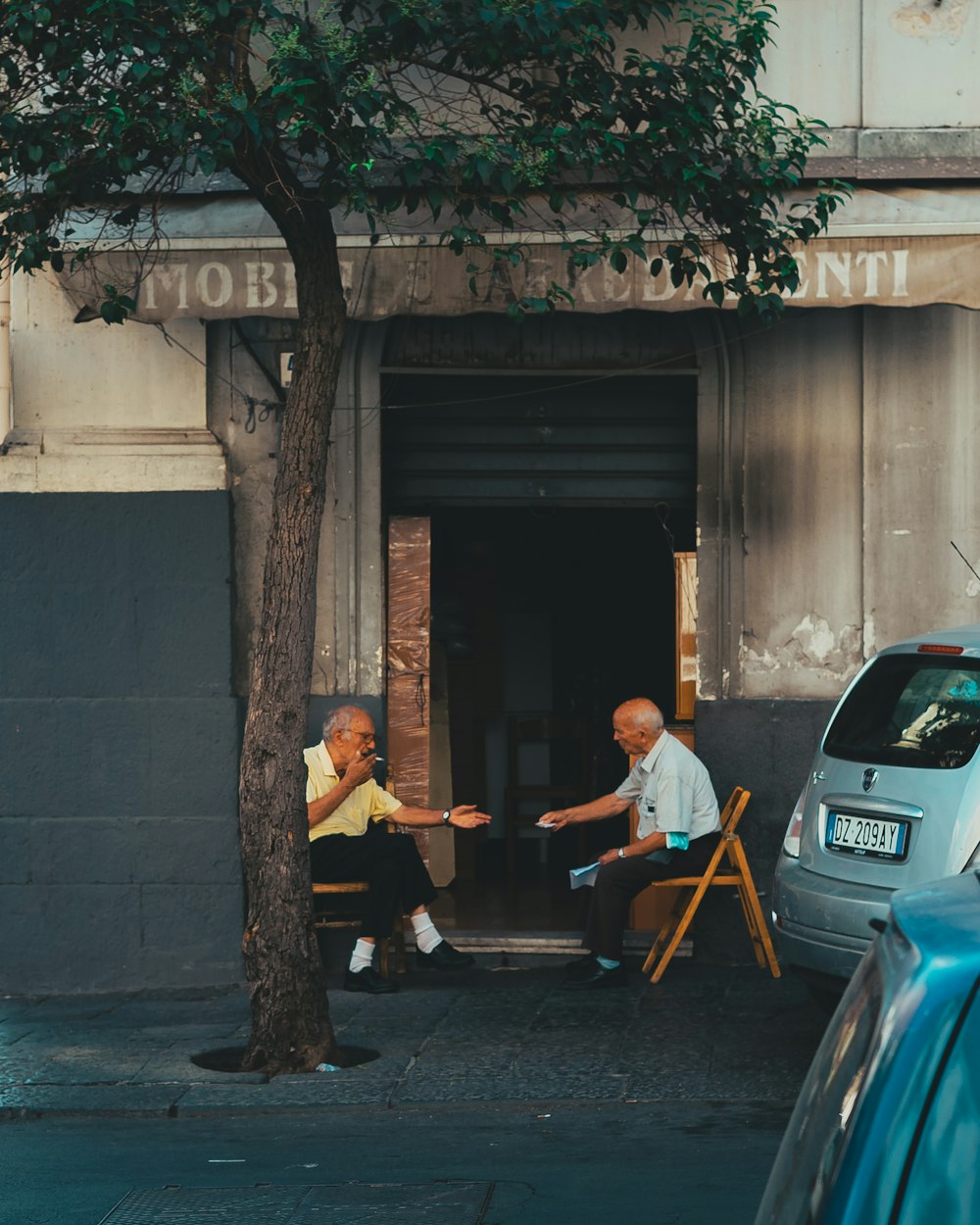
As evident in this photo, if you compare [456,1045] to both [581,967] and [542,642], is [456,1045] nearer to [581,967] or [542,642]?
[581,967]

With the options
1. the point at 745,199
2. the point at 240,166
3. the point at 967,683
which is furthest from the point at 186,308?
the point at 967,683

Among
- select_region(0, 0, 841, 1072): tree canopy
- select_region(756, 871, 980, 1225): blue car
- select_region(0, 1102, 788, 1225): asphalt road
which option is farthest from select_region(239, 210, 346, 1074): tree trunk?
select_region(756, 871, 980, 1225): blue car

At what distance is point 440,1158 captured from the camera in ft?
20.2

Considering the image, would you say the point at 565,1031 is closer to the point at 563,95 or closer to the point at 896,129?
the point at 563,95

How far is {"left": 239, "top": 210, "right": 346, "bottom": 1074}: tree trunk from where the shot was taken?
734 centimetres

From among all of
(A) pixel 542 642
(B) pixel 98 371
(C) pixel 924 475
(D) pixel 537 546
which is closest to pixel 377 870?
(B) pixel 98 371

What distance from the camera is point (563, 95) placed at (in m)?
7.89

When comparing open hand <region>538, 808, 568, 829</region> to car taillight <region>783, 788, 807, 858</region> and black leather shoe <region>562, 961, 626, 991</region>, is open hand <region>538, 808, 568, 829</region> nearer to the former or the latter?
black leather shoe <region>562, 961, 626, 991</region>

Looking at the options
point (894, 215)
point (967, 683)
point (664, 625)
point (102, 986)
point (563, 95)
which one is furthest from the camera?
point (664, 625)

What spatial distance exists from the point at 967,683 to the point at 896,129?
3817mm

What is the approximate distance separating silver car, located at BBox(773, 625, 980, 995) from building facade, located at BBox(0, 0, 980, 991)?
233 centimetres

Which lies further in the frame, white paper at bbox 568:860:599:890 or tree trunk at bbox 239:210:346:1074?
white paper at bbox 568:860:599:890

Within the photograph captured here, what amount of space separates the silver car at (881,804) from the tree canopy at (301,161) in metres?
1.95

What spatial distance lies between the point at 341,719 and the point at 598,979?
6.04ft
